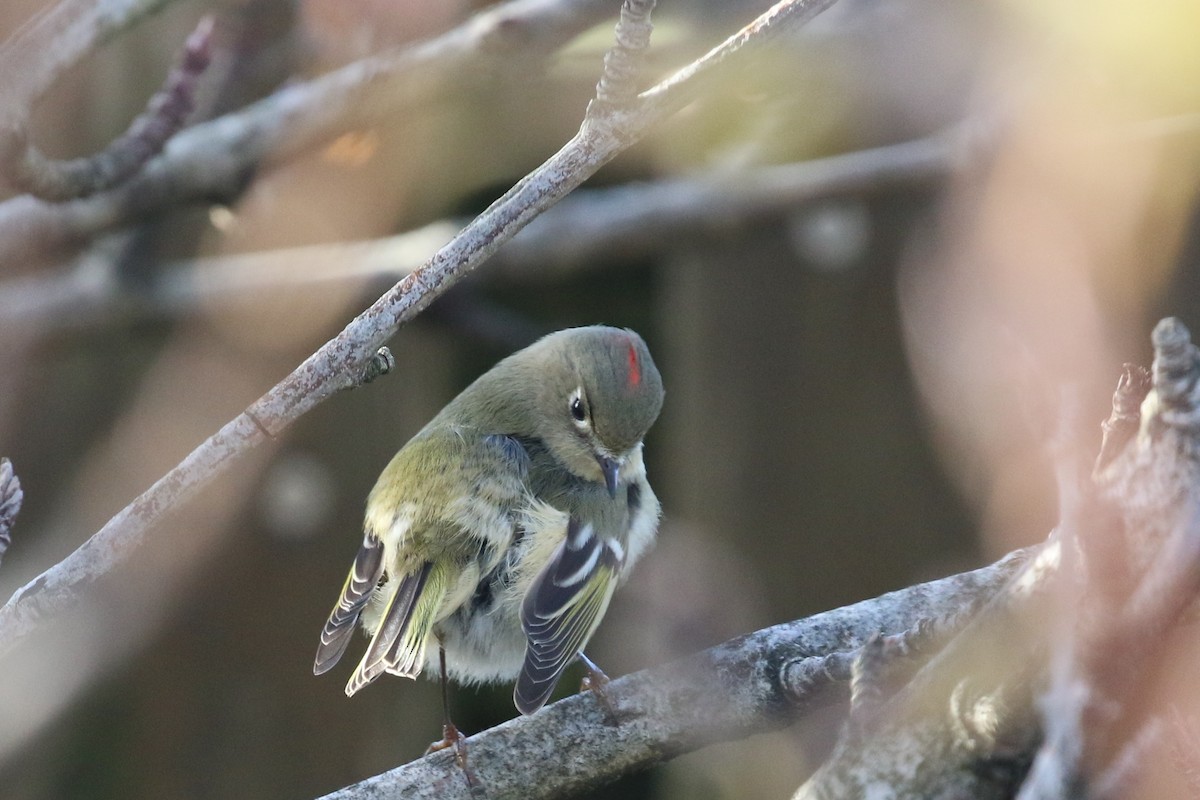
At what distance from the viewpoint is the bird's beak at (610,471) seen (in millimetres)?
2301

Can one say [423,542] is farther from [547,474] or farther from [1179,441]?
[1179,441]

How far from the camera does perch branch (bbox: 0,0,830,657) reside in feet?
4.12

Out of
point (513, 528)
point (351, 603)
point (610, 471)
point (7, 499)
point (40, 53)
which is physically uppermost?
point (40, 53)

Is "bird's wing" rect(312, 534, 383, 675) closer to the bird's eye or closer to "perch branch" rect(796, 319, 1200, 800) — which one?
the bird's eye

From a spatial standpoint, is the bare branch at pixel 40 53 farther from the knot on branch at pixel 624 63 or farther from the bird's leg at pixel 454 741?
the bird's leg at pixel 454 741

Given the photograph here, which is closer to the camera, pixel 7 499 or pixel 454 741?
pixel 7 499

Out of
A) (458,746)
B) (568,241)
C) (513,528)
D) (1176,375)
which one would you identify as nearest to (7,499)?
(458,746)

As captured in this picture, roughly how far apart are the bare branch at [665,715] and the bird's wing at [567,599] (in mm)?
140

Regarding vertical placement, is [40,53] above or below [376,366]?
above

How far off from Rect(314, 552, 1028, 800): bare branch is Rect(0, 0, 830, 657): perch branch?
1.74 feet

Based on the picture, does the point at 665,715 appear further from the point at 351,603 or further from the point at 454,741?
the point at 351,603

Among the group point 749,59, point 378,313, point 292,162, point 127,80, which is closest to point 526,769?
point 378,313

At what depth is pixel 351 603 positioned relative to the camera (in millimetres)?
2008

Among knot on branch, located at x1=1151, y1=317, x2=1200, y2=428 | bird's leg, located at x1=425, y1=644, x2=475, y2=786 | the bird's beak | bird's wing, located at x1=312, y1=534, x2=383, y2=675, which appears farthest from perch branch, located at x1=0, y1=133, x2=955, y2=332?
knot on branch, located at x1=1151, y1=317, x2=1200, y2=428
